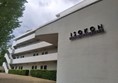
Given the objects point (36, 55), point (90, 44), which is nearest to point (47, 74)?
point (36, 55)

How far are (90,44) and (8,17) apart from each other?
227 inches

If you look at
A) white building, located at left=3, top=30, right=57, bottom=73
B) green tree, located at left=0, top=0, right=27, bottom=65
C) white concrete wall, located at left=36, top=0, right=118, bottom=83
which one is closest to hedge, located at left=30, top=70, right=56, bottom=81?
white building, located at left=3, top=30, right=57, bottom=73

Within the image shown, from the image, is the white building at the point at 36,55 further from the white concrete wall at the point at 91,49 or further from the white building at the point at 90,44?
the white building at the point at 90,44

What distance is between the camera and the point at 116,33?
10.1 meters

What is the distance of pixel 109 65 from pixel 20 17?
7.11 m

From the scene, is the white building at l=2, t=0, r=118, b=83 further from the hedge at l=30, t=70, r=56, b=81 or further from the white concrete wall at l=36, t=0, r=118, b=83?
the hedge at l=30, t=70, r=56, b=81

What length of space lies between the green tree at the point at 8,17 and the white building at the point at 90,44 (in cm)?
392

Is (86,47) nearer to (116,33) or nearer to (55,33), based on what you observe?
(116,33)

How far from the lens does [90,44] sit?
1161 centimetres

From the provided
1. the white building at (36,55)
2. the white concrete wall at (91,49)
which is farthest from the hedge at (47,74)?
the white concrete wall at (91,49)

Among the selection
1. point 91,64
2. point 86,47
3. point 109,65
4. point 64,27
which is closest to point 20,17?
point 64,27

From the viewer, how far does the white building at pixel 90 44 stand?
1026 cm

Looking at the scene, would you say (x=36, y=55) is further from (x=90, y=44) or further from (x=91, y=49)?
(x=91, y=49)

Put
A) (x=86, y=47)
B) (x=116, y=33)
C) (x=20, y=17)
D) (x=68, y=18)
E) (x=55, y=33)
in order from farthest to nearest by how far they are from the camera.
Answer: (x=55, y=33) < (x=68, y=18) < (x=20, y=17) < (x=86, y=47) < (x=116, y=33)
